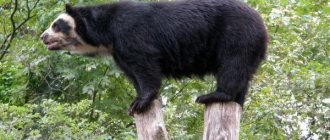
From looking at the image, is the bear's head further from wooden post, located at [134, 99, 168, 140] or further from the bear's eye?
wooden post, located at [134, 99, 168, 140]

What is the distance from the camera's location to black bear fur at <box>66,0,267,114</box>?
593 cm

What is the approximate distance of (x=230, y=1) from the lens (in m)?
6.17

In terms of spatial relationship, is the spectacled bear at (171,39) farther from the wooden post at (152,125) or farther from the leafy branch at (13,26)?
the leafy branch at (13,26)

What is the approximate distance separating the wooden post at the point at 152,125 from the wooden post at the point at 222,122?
32 cm

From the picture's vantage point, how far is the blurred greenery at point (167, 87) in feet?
24.9

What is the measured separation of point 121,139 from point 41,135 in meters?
1.82

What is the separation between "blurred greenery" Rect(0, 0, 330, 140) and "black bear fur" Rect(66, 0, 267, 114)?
1132 mm

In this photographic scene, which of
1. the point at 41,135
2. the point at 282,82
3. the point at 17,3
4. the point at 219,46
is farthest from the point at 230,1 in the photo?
the point at 17,3

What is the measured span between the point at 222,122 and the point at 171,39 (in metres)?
1.38

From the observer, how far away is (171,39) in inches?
248

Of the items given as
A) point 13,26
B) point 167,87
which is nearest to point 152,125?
point 167,87

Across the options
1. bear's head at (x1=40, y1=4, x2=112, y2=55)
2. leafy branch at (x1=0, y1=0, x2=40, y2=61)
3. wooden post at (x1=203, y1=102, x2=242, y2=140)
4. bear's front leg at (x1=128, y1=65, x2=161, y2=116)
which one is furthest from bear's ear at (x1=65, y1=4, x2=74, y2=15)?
leafy branch at (x1=0, y1=0, x2=40, y2=61)

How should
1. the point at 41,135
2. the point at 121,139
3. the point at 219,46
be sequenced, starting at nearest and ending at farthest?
1. the point at 219,46
2. the point at 41,135
3. the point at 121,139

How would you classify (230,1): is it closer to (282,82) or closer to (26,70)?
(282,82)
